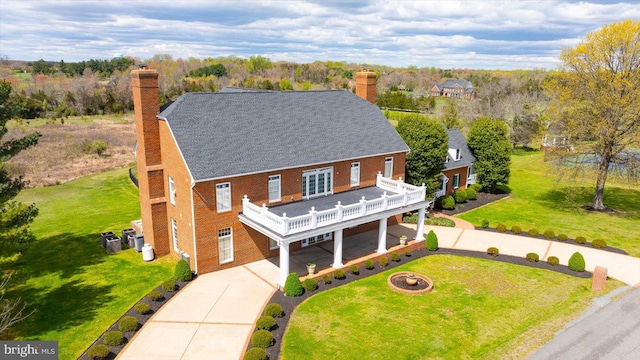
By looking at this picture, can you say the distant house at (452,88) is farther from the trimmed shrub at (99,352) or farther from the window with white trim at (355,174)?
the trimmed shrub at (99,352)

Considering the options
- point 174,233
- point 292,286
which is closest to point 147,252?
point 174,233

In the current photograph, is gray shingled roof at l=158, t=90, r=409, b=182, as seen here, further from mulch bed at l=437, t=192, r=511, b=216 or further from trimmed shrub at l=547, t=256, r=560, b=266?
trimmed shrub at l=547, t=256, r=560, b=266

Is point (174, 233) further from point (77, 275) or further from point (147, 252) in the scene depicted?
point (77, 275)

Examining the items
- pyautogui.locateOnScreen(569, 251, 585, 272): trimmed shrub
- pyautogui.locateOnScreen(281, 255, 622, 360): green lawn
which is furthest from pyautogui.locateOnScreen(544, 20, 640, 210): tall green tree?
pyautogui.locateOnScreen(281, 255, 622, 360): green lawn

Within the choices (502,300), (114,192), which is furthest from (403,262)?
(114,192)

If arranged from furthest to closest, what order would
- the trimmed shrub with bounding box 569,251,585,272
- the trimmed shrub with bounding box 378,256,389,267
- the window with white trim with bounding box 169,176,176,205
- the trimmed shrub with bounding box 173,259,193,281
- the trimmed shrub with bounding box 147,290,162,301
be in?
1. the trimmed shrub with bounding box 378,256,389,267
2. the trimmed shrub with bounding box 569,251,585,272
3. the window with white trim with bounding box 169,176,176,205
4. the trimmed shrub with bounding box 173,259,193,281
5. the trimmed shrub with bounding box 147,290,162,301

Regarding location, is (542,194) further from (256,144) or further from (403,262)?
(256,144)
